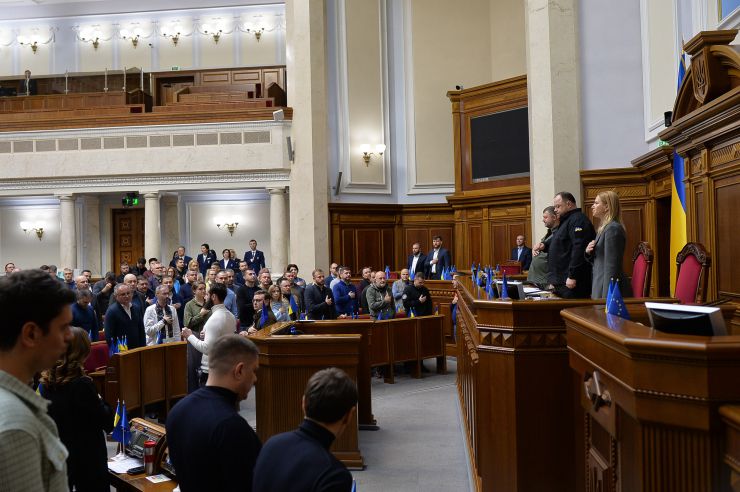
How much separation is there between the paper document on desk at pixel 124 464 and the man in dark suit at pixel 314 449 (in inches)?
74.0

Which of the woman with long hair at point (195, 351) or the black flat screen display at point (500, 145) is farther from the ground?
the black flat screen display at point (500, 145)

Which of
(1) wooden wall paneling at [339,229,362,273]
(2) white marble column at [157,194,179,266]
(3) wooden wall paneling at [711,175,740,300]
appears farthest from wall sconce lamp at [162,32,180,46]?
(3) wooden wall paneling at [711,175,740,300]

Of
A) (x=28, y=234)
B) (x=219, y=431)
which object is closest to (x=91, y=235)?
(x=28, y=234)

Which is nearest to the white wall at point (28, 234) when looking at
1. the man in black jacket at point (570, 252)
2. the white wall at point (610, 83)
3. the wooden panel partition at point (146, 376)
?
the wooden panel partition at point (146, 376)

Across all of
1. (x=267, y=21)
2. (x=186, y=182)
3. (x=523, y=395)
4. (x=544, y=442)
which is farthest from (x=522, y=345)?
(x=267, y=21)

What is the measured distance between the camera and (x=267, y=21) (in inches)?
871

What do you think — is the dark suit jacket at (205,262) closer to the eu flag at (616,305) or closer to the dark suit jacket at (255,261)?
the dark suit jacket at (255,261)

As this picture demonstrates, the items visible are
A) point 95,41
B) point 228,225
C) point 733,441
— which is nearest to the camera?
point 733,441

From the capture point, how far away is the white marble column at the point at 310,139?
14.3 meters

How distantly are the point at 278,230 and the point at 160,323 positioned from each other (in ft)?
27.4

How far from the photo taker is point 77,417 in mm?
3289

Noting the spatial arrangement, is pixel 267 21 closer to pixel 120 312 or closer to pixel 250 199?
pixel 250 199

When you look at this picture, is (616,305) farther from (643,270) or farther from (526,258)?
(526,258)

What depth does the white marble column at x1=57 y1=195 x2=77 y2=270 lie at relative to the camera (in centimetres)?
1608
